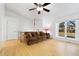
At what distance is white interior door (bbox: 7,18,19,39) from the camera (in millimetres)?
6395

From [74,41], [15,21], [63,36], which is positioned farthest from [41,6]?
[15,21]

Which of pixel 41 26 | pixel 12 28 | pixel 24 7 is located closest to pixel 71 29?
pixel 24 7

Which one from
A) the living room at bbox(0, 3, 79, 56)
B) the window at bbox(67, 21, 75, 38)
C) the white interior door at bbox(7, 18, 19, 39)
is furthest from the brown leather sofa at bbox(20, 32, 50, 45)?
the window at bbox(67, 21, 75, 38)

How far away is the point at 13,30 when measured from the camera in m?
6.54

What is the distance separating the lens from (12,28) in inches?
256

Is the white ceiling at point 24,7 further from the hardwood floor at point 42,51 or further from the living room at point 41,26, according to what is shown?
the hardwood floor at point 42,51

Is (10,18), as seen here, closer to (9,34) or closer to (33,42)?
(9,34)

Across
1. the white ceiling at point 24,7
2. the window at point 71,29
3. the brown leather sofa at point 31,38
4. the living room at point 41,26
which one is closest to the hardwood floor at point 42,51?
the living room at point 41,26

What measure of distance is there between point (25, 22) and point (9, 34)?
1.48 metres

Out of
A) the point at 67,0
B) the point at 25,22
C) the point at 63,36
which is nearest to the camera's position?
the point at 67,0

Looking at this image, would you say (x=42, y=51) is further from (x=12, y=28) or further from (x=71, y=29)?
(x=12, y=28)

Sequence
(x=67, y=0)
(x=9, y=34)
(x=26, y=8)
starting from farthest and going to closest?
(x=9, y=34)
(x=26, y=8)
(x=67, y=0)

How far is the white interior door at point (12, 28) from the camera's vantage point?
21.0 feet

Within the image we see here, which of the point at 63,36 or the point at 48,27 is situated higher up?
the point at 48,27
